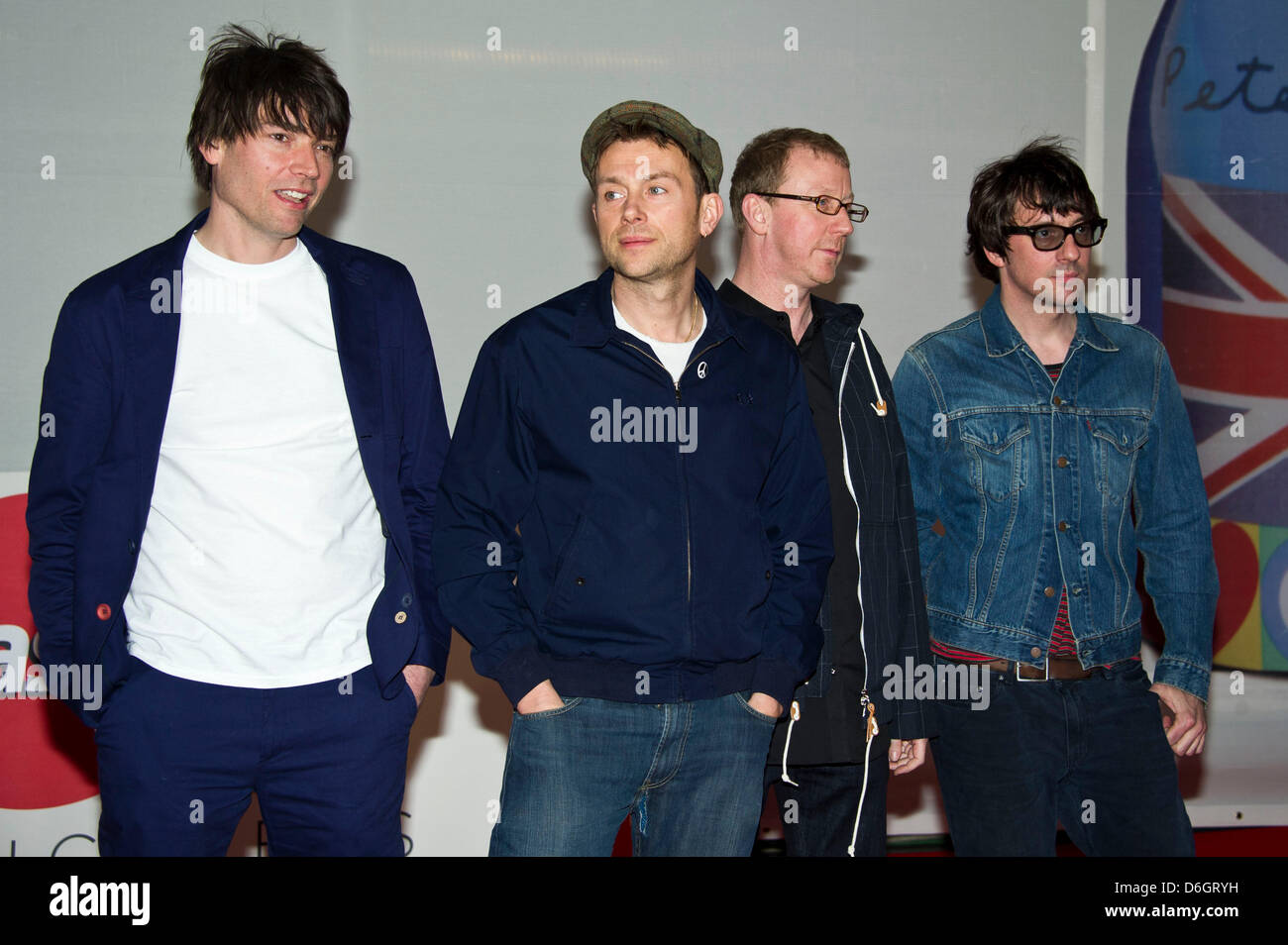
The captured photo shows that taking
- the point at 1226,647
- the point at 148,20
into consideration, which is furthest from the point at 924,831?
the point at 148,20

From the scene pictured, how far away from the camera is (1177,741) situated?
2.61 metres

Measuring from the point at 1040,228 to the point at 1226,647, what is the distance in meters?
2.28

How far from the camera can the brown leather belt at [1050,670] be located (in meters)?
2.48

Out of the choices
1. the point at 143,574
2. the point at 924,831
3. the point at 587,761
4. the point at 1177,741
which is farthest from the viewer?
the point at 924,831

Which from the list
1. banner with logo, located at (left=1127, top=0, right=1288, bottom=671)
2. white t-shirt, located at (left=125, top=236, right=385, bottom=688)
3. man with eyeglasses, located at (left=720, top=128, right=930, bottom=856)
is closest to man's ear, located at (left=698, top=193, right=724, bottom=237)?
man with eyeglasses, located at (left=720, top=128, right=930, bottom=856)

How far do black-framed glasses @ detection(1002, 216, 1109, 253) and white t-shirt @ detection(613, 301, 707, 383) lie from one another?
0.90m

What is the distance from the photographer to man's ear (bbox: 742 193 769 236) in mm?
2744

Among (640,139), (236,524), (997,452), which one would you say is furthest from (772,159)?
(236,524)

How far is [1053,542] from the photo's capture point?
2.55 meters

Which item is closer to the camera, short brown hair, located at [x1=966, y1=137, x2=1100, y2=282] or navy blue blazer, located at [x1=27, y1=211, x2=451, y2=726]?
navy blue blazer, located at [x1=27, y1=211, x2=451, y2=726]

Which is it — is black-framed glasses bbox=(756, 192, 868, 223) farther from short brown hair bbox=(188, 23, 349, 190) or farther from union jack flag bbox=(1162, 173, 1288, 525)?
union jack flag bbox=(1162, 173, 1288, 525)

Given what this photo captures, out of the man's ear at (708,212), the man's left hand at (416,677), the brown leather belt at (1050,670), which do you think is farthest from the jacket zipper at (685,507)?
the brown leather belt at (1050,670)

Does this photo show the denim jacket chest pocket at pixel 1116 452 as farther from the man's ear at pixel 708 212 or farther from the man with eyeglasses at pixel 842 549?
the man's ear at pixel 708 212

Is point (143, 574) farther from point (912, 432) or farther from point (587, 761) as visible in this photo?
point (912, 432)
